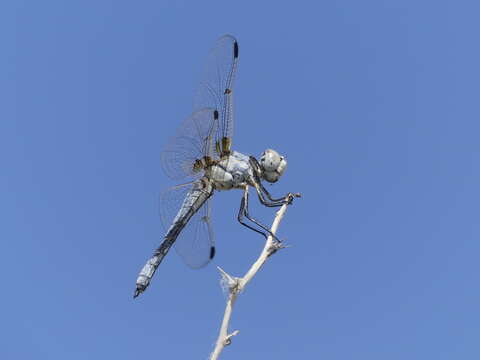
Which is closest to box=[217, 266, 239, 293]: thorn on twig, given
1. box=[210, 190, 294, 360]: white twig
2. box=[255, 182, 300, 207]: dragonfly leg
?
box=[210, 190, 294, 360]: white twig

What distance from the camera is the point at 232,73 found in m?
6.94

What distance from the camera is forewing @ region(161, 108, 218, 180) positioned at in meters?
6.95

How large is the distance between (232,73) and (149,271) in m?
2.64

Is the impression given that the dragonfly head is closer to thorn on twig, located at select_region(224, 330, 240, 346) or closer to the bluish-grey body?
the bluish-grey body

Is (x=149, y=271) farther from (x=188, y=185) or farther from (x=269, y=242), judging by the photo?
(x=269, y=242)

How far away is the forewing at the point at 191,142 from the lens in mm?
6945

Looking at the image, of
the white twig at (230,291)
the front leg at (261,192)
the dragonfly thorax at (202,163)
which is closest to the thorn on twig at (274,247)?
the white twig at (230,291)

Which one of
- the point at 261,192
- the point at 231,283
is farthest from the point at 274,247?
the point at 261,192

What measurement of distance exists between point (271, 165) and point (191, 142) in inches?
40.3

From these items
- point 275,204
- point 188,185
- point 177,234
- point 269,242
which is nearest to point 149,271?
point 177,234

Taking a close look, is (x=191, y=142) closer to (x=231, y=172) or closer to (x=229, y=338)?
(x=231, y=172)

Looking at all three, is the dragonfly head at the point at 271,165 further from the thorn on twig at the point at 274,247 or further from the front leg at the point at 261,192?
the thorn on twig at the point at 274,247

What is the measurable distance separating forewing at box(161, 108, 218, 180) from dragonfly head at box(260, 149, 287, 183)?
65cm

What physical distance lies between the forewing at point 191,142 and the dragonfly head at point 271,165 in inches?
25.8
